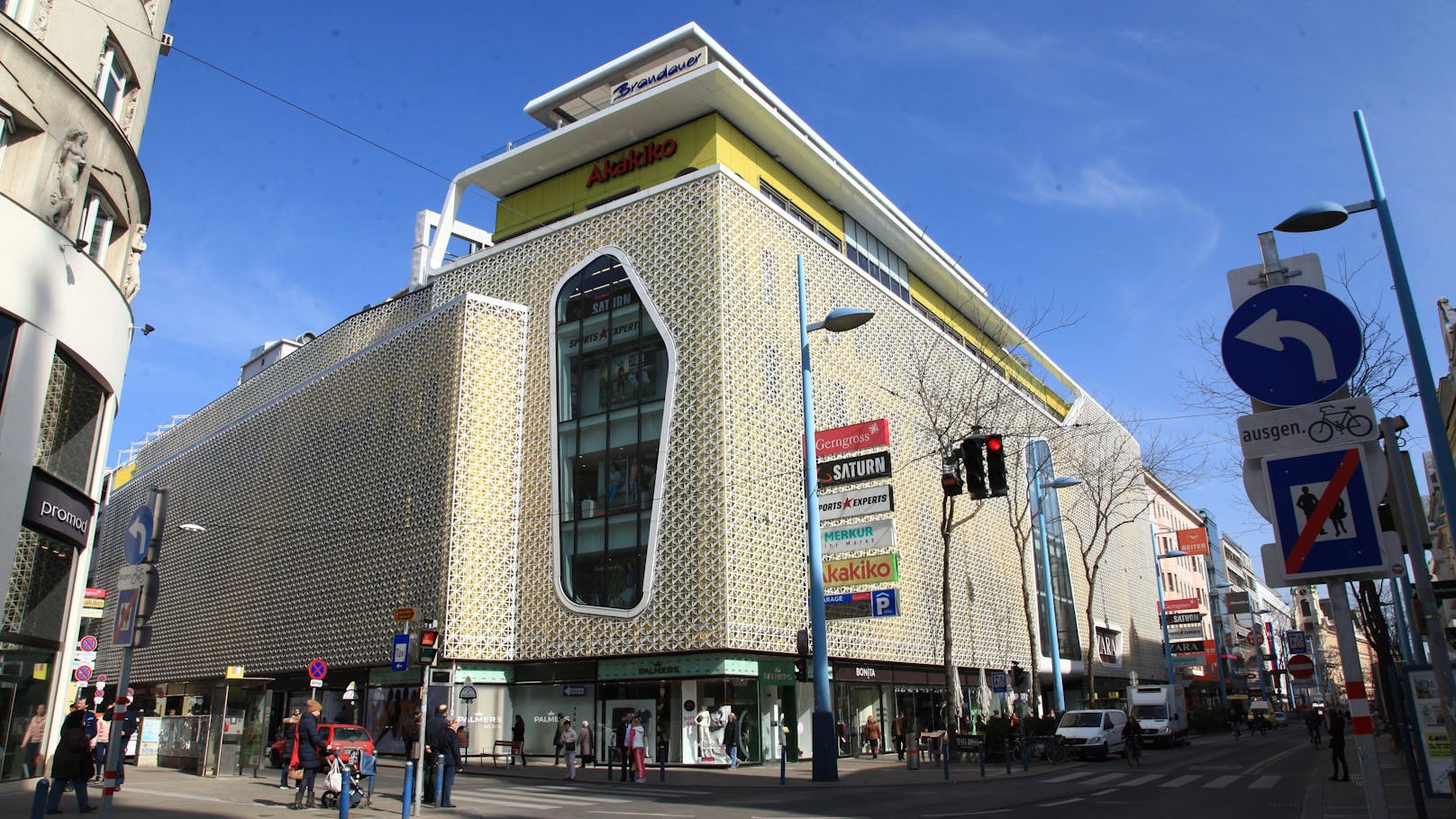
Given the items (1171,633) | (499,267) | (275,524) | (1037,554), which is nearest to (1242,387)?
(499,267)

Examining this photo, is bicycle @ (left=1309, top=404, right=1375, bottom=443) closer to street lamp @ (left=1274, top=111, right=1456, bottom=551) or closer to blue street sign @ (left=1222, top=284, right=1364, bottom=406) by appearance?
blue street sign @ (left=1222, top=284, right=1364, bottom=406)

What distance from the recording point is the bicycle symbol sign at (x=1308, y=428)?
5484 mm

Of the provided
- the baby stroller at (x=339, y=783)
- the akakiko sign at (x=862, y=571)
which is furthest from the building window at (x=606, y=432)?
the baby stroller at (x=339, y=783)

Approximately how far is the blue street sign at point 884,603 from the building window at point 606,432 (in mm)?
7266

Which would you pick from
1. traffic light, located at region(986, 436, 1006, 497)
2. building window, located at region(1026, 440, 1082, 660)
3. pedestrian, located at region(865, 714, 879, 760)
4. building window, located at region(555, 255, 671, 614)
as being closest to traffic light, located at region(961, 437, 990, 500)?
traffic light, located at region(986, 436, 1006, 497)

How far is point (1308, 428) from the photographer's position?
5613 mm

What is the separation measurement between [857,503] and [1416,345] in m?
12.5

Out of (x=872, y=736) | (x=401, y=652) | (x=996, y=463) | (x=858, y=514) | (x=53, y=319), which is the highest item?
(x=53, y=319)

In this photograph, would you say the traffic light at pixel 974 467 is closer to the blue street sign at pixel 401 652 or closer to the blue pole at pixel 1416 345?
the blue pole at pixel 1416 345

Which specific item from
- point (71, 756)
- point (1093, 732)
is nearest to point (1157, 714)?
point (1093, 732)

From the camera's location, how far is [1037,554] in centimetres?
5056

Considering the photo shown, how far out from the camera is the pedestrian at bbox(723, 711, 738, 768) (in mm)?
26344

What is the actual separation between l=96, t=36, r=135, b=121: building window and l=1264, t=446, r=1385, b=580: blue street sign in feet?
64.2

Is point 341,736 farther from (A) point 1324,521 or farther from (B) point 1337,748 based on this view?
(A) point 1324,521
